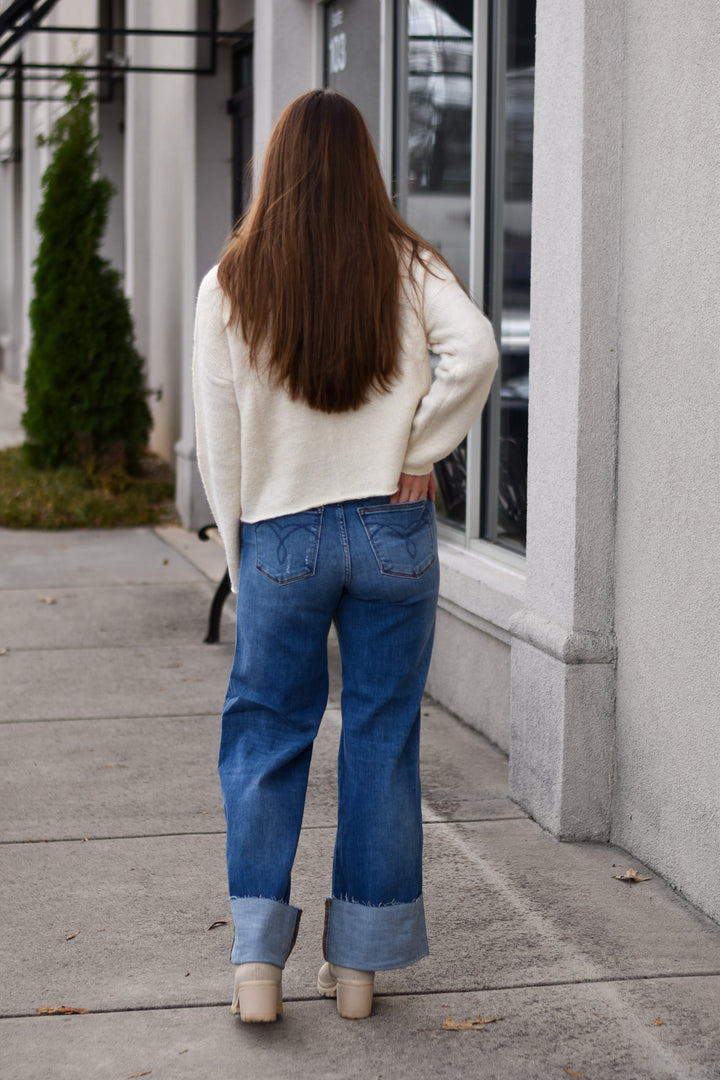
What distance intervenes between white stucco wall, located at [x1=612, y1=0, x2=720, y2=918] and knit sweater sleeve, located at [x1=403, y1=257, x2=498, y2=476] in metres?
0.87

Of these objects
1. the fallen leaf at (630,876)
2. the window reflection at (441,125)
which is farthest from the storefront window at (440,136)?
the fallen leaf at (630,876)

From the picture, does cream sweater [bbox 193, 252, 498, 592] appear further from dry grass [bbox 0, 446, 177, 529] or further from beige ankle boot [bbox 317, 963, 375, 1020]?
dry grass [bbox 0, 446, 177, 529]

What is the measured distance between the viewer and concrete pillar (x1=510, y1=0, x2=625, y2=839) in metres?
3.89

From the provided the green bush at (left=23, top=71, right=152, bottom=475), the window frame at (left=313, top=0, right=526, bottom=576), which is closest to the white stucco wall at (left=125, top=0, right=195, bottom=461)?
the green bush at (left=23, top=71, right=152, bottom=475)

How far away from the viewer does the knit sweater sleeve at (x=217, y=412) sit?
2.81 m

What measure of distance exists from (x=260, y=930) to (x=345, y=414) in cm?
109

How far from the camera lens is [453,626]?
5.45m

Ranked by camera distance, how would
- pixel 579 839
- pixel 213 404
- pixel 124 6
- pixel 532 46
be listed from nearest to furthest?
1. pixel 213 404
2. pixel 579 839
3. pixel 532 46
4. pixel 124 6

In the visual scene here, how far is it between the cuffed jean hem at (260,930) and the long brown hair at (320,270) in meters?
1.06

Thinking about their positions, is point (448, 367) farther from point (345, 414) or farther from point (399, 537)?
point (399, 537)

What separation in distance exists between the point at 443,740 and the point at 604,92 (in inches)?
94.3

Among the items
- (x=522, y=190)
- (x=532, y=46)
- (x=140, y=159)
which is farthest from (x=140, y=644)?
(x=140, y=159)

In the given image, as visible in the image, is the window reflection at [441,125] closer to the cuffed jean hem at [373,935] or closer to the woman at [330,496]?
the woman at [330,496]

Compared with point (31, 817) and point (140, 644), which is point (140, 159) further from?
point (31, 817)
